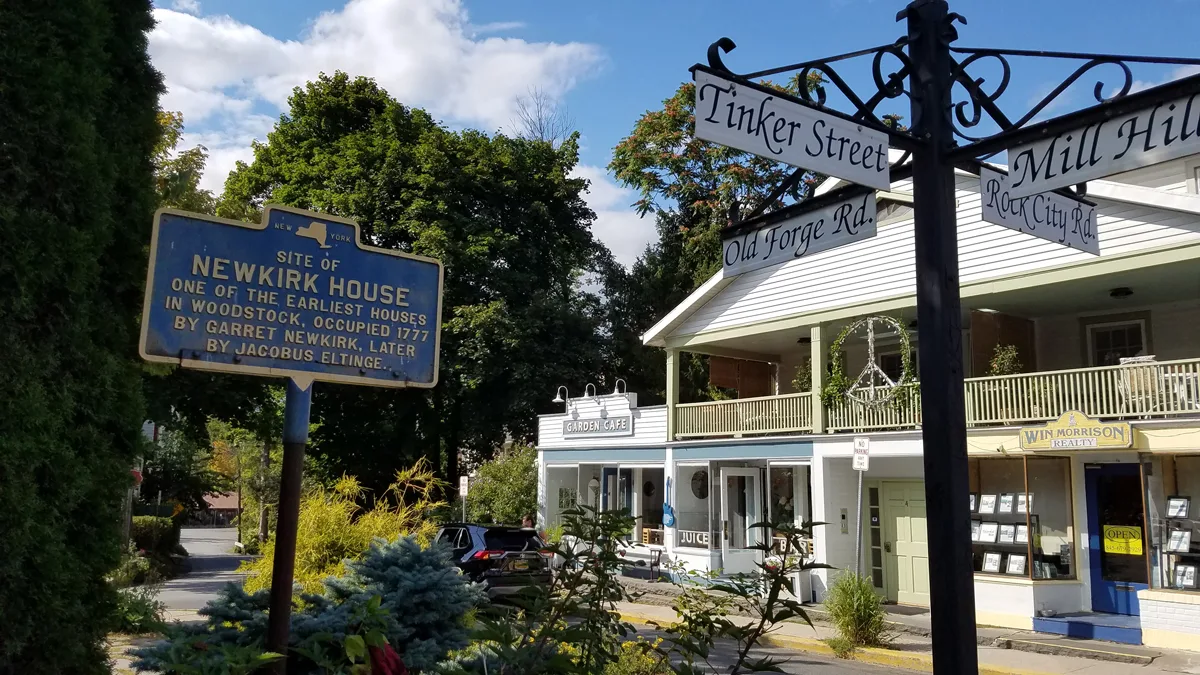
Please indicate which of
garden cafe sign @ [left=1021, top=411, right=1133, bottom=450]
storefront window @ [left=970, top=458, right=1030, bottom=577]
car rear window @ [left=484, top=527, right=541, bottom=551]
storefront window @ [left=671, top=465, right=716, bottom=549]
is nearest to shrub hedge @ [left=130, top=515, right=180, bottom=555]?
car rear window @ [left=484, top=527, right=541, bottom=551]

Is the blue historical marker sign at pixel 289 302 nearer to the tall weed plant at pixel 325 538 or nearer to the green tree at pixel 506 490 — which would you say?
the tall weed plant at pixel 325 538

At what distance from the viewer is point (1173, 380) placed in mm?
14094

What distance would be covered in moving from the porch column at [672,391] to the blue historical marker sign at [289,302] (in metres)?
17.0

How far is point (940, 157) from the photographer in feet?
14.2

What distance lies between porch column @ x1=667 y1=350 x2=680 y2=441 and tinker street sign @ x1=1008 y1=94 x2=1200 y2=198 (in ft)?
60.1

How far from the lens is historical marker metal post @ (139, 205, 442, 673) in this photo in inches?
192

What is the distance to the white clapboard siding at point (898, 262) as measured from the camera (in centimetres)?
1438

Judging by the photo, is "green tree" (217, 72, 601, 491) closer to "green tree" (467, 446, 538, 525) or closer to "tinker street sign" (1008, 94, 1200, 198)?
"green tree" (467, 446, 538, 525)

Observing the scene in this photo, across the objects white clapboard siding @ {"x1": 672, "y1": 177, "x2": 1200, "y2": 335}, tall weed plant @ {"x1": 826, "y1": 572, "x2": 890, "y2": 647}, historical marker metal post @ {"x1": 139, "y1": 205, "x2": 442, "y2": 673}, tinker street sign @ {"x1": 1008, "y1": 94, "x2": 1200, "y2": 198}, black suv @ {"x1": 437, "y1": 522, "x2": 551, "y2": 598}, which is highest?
white clapboard siding @ {"x1": 672, "y1": 177, "x2": 1200, "y2": 335}

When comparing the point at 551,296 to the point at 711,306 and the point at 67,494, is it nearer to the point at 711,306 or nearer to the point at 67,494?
the point at 711,306

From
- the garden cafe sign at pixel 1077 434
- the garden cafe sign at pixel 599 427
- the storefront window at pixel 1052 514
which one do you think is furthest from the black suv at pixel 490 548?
the storefront window at pixel 1052 514

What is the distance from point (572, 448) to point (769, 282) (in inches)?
308

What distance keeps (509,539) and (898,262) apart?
361 inches

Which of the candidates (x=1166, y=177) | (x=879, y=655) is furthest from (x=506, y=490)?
(x=1166, y=177)
